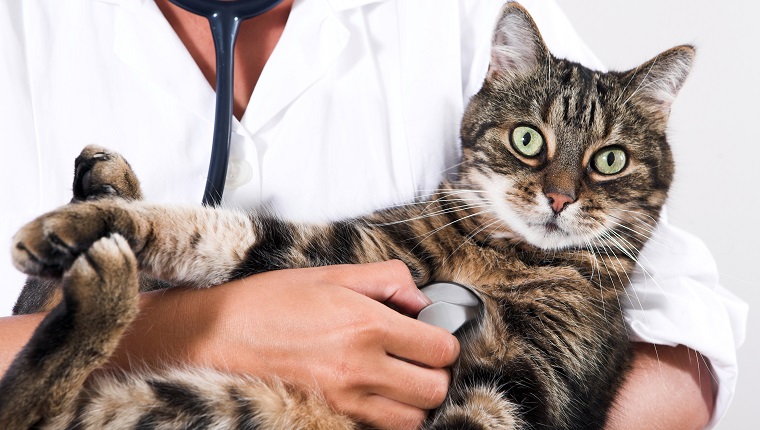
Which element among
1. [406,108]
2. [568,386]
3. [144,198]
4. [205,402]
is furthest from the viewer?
[406,108]

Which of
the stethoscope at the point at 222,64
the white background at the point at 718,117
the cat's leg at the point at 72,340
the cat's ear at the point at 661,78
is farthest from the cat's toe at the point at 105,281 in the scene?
the white background at the point at 718,117

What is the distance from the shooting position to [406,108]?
4.00 feet

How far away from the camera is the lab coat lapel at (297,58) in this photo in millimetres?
1100

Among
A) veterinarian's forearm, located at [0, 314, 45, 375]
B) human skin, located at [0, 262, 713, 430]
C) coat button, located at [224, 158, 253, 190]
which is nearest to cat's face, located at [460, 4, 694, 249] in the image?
human skin, located at [0, 262, 713, 430]

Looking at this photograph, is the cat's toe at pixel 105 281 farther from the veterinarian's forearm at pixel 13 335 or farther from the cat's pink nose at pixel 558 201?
the cat's pink nose at pixel 558 201

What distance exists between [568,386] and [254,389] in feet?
1.39

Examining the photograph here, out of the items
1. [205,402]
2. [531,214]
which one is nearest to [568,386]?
[531,214]

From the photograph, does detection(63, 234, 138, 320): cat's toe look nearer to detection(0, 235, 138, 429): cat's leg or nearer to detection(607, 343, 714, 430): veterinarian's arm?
detection(0, 235, 138, 429): cat's leg

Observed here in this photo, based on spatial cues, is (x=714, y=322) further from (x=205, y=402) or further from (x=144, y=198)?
(x=144, y=198)

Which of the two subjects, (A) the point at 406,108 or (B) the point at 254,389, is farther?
(A) the point at 406,108

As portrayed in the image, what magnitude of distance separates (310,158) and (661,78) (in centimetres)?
58

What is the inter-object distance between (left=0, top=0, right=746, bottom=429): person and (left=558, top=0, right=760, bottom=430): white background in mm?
406

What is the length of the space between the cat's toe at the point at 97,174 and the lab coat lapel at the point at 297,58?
23cm

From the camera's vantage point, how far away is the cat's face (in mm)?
1002
